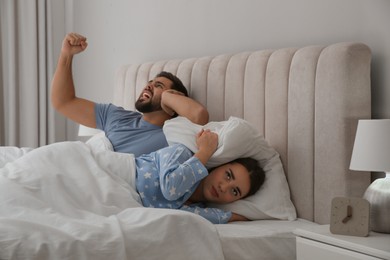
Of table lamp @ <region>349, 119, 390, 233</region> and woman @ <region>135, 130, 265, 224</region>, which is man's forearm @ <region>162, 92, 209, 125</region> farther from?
table lamp @ <region>349, 119, 390, 233</region>

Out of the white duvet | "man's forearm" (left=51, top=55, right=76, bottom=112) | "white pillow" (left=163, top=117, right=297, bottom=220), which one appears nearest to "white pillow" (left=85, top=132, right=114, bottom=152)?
"man's forearm" (left=51, top=55, right=76, bottom=112)

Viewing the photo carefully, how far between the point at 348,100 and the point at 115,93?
2015mm

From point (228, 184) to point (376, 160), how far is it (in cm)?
67

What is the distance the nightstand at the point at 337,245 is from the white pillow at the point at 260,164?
1.26ft

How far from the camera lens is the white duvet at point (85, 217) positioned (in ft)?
5.65

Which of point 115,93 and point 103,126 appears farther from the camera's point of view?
point 115,93

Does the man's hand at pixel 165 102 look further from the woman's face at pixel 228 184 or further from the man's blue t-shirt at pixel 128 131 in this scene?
the woman's face at pixel 228 184

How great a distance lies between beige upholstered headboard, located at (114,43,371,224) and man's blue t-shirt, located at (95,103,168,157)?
0.34 meters

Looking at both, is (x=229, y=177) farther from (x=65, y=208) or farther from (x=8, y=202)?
(x=8, y=202)

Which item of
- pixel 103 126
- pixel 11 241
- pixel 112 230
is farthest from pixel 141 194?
pixel 103 126

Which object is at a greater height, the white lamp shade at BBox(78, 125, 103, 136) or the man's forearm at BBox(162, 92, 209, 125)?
the man's forearm at BBox(162, 92, 209, 125)

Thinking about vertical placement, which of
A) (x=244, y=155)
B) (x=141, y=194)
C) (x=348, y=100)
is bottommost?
(x=141, y=194)

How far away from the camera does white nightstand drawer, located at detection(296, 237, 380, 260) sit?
5.77 feet

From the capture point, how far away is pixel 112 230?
6.04 feet
